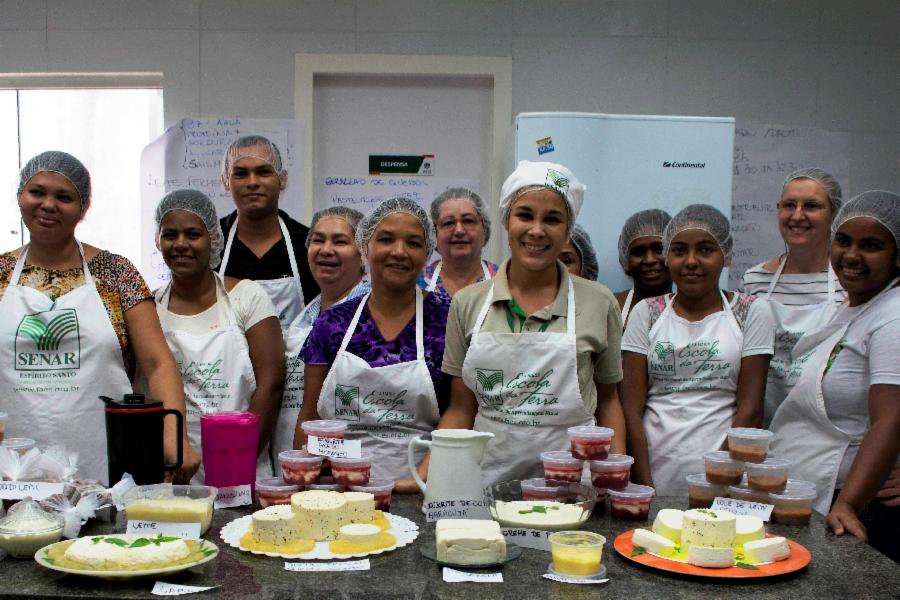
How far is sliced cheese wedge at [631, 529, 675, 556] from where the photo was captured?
4.84 feet

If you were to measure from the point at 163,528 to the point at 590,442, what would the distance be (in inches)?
33.1

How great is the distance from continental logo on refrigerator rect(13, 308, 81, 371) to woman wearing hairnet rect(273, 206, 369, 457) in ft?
2.26

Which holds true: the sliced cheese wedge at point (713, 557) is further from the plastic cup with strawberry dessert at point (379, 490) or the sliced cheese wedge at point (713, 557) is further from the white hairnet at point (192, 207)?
the white hairnet at point (192, 207)

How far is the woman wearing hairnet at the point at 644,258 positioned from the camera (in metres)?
3.08

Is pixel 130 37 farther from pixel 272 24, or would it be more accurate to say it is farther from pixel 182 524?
pixel 182 524

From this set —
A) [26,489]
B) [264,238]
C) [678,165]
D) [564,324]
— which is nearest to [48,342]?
[26,489]

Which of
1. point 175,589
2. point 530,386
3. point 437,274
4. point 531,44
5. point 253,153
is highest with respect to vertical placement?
point 531,44

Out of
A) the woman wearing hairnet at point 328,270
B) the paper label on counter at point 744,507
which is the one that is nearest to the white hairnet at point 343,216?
the woman wearing hairnet at point 328,270

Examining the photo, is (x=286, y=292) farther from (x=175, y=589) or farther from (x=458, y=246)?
(x=175, y=589)

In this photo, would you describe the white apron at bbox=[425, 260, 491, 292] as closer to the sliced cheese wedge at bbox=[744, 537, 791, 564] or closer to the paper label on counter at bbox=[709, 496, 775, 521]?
the paper label on counter at bbox=[709, 496, 775, 521]

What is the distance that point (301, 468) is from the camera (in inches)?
67.3

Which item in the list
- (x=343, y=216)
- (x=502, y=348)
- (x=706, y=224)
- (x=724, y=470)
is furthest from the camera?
(x=343, y=216)

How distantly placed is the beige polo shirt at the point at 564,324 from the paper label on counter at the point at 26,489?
975 millimetres

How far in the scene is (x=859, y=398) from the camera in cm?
213
